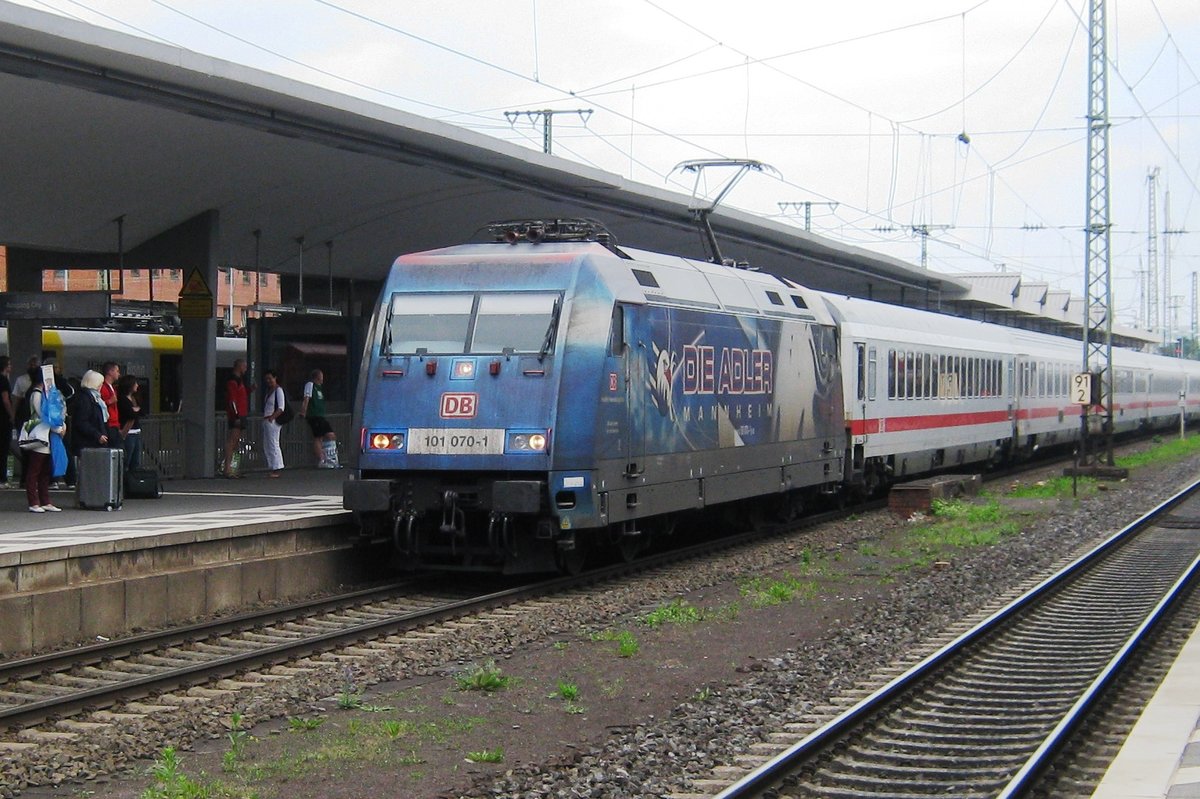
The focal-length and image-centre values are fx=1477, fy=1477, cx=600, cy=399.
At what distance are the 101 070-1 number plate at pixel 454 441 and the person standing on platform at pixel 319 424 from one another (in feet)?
32.0

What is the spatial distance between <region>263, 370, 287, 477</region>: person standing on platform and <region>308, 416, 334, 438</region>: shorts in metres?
1.07

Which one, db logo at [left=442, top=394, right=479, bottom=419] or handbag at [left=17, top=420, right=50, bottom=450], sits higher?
db logo at [left=442, top=394, right=479, bottom=419]

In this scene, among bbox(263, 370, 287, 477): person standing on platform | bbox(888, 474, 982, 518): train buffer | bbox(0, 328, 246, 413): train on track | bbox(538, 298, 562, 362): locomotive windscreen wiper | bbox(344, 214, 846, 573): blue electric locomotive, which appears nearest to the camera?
bbox(344, 214, 846, 573): blue electric locomotive

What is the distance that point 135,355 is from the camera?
103 ft

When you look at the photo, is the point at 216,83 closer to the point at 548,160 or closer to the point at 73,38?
the point at 73,38

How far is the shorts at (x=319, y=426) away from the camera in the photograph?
23.9 metres

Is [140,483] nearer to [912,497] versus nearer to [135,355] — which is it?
[912,497]

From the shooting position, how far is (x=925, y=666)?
10266mm

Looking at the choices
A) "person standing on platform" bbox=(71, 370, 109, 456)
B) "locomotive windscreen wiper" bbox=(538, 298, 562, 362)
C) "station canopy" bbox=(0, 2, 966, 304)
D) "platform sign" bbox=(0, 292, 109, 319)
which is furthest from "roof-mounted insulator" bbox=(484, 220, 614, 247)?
"platform sign" bbox=(0, 292, 109, 319)

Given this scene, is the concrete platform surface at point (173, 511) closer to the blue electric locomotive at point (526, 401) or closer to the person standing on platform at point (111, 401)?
the person standing on platform at point (111, 401)

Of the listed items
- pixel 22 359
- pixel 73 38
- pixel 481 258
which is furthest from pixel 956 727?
pixel 22 359

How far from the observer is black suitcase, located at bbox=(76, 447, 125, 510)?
1559 cm

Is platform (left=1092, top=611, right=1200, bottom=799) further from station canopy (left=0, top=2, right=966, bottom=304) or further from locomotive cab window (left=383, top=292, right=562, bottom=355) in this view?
station canopy (left=0, top=2, right=966, bottom=304)

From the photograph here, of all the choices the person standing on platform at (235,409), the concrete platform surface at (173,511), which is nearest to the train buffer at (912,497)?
the concrete platform surface at (173,511)
